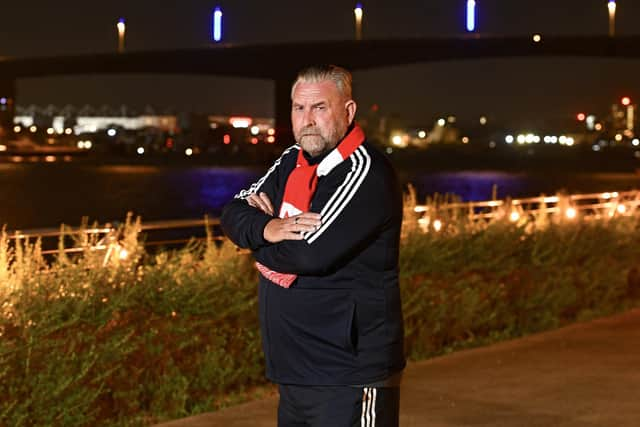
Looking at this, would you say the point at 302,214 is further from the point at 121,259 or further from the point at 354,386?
the point at 121,259

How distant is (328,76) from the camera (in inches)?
159

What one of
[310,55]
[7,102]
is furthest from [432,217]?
[7,102]

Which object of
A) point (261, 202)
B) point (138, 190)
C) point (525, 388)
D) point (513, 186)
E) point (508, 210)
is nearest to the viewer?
point (261, 202)

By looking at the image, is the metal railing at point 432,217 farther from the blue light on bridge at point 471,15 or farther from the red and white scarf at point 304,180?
the blue light on bridge at point 471,15

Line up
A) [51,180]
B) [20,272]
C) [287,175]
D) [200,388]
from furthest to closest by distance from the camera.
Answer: [51,180], [200,388], [20,272], [287,175]

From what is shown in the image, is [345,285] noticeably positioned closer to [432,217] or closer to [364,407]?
[364,407]

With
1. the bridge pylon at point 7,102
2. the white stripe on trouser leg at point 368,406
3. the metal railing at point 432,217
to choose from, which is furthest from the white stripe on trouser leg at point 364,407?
the bridge pylon at point 7,102

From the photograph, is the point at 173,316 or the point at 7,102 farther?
the point at 7,102

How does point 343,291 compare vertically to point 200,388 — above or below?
above

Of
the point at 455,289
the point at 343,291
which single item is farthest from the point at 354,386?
the point at 455,289

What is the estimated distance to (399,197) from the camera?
405cm

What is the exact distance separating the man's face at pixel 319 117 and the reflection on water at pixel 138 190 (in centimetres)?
4827

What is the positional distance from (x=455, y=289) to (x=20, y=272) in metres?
3.91

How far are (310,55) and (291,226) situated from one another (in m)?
86.6
